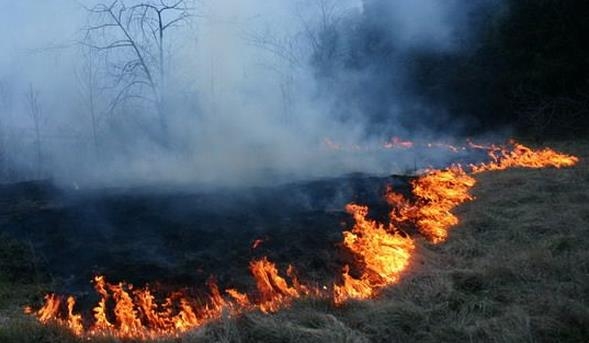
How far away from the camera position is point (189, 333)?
4.91 metres

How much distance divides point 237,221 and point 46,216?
3392mm

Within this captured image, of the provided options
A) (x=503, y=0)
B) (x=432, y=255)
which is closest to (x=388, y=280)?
Answer: (x=432, y=255)

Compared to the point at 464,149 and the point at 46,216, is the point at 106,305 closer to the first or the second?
the point at 46,216

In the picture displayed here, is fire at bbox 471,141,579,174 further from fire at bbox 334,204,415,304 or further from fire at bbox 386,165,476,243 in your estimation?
fire at bbox 334,204,415,304

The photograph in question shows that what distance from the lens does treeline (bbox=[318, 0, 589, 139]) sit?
1664 centimetres

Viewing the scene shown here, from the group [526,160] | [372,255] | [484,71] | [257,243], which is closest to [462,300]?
[372,255]

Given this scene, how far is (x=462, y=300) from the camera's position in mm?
5371

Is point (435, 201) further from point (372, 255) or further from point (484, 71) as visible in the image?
point (484, 71)

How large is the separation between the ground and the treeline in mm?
10214

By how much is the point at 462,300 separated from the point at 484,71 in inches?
596

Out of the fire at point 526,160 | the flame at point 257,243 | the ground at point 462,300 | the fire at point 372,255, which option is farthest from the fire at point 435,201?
the flame at point 257,243

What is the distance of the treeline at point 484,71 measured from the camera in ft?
54.6

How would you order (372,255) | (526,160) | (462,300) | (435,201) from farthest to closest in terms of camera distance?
(526,160) → (435,201) → (372,255) → (462,300)

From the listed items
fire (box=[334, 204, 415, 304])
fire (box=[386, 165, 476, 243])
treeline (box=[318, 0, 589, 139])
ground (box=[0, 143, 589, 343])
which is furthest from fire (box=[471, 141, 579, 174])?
fire (box=[334, 204, 415, 304])
